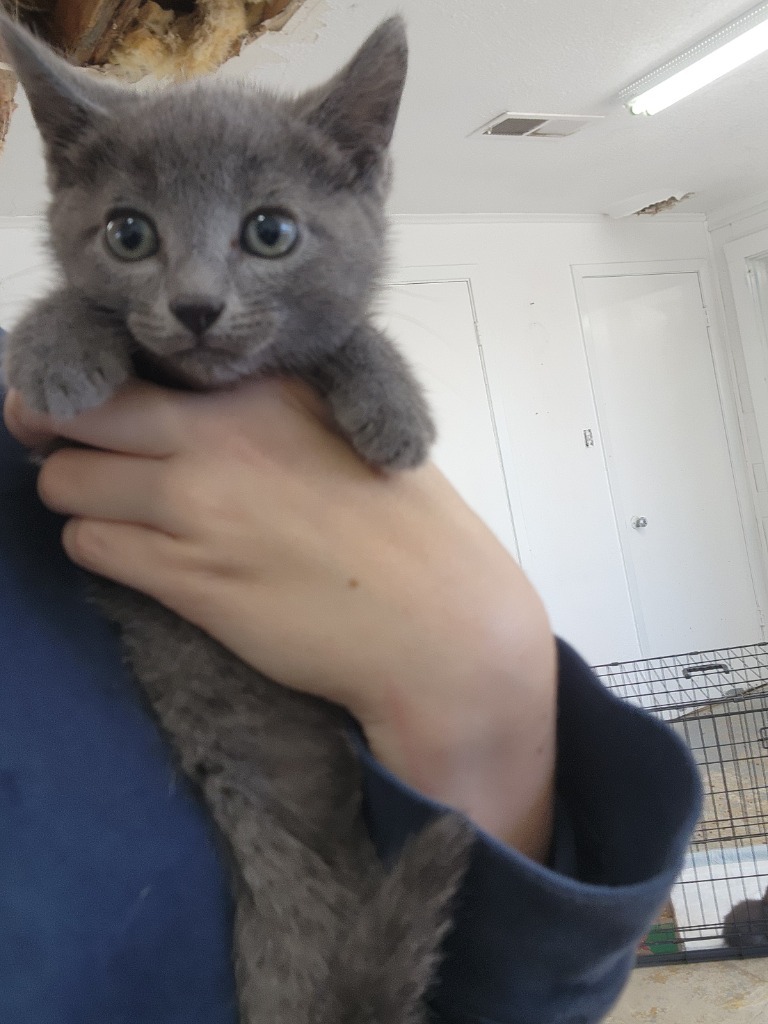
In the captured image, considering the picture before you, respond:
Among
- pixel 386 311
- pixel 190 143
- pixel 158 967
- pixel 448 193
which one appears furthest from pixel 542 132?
pixel 158 967

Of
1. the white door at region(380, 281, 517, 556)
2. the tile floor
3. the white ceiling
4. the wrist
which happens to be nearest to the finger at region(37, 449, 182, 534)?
the wrist

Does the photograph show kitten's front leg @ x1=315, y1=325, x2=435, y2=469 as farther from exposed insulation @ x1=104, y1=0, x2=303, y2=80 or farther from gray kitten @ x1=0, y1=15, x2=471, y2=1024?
exposed insulation @ x1=104, y1=0, x2=303, y2=80

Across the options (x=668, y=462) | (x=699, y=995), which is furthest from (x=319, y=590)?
(x=668, y=462)

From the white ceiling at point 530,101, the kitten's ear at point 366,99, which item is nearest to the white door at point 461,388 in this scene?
the white ceiling at point 530,101

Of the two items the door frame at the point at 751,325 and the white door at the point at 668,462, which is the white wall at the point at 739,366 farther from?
the white door at the point at 668,462

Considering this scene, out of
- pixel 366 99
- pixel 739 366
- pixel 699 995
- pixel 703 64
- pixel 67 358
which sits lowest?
pixel 699 995

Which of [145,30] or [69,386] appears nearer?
[69,386]

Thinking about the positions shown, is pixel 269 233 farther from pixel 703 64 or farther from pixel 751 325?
pixel 751 325
